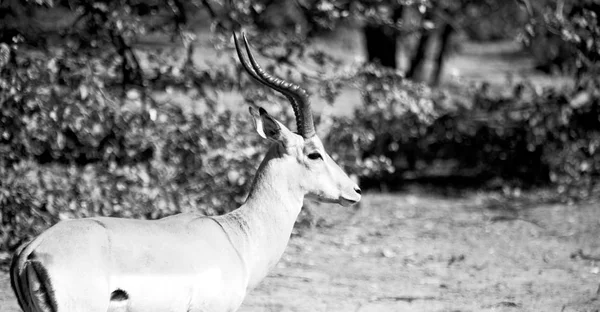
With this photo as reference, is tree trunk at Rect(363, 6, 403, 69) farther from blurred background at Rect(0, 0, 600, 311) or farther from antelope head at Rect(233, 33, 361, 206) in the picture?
antelope head at Rect(233, 33, 361, 206)

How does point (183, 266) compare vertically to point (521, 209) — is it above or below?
above

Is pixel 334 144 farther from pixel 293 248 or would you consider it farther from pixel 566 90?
pixel 566 90

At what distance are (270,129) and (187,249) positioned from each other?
2.97 ft

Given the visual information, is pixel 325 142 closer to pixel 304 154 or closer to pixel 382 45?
pixel 304 154

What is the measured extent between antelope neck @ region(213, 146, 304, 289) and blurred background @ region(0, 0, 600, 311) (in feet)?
3.25

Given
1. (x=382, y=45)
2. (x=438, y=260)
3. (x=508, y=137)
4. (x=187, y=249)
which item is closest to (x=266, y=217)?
(x=187, y=249)

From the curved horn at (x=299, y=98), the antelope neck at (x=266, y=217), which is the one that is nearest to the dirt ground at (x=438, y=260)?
the antelope neck at (x=266, y=217)

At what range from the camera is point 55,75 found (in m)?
6.62

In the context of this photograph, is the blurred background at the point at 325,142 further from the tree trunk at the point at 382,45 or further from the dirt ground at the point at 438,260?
the tree trunk at the point at 382,45

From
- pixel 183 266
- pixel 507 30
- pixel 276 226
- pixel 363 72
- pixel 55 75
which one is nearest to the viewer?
pixel 183 266

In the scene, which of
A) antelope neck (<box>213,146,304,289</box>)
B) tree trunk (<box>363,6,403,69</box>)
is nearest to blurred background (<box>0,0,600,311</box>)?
antelope neck (<box>213,146,304,289</box>)

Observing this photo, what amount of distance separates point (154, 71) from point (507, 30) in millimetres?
12540

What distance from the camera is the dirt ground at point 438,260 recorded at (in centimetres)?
582

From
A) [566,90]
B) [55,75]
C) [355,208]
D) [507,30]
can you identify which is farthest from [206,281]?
[507,30]
